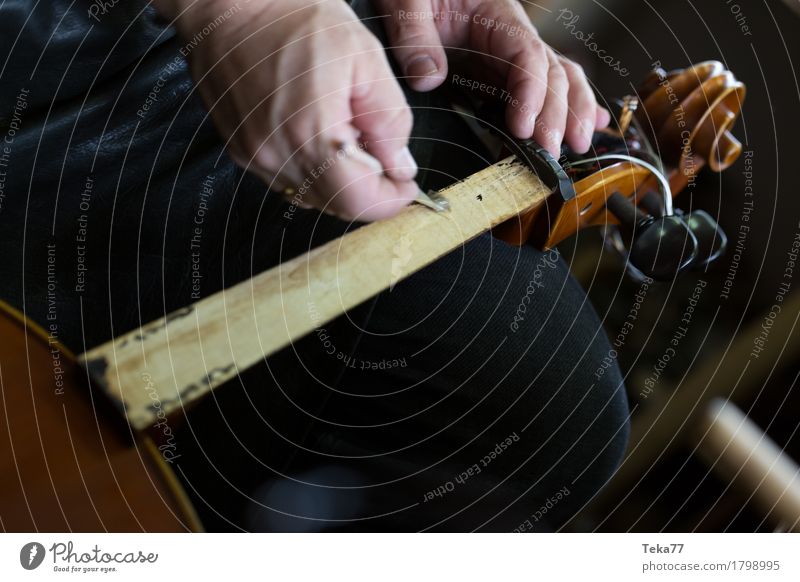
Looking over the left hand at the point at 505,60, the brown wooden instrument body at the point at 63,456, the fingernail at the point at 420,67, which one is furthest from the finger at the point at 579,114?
the brown wooden instrument body at the point at 63,456

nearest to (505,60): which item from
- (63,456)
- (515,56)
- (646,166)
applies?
(515,56)

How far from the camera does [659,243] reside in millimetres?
400

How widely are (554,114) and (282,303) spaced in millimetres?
246

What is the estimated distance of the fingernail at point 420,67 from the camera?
459 millimetres

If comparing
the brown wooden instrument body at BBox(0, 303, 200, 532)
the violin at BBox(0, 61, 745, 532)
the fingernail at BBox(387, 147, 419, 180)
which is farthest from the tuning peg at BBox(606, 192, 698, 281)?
the brown wooden instrument body at BBox(0, 303, 200, 532)

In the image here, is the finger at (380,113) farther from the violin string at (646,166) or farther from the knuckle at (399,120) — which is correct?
the violin string at (646,166)

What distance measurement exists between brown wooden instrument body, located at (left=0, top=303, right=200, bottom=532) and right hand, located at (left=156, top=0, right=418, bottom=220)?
16 cm

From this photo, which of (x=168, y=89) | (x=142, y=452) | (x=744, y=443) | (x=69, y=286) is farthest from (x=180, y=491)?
(x=744, y=443)

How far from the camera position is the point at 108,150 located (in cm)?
38

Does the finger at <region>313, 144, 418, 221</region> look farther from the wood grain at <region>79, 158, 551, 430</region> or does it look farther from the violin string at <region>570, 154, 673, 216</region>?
the violin string at <region>570, 154, 673, 216</region>

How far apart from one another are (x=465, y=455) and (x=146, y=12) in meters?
0.39

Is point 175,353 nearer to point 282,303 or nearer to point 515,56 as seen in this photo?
point 282,303

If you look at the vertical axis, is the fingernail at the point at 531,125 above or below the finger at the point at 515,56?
below

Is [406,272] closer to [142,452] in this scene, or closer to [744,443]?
[142,452]
